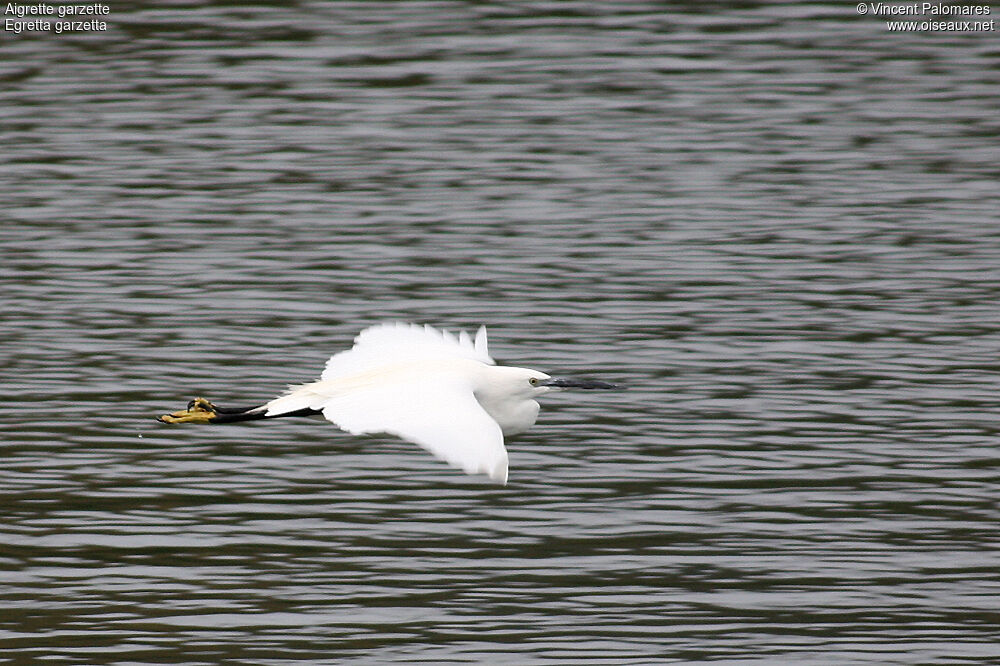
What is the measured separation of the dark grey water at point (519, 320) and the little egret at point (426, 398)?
103 centimetres

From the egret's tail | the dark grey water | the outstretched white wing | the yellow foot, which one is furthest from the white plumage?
the dark grey water

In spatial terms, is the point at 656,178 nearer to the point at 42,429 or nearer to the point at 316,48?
the point at 316,48

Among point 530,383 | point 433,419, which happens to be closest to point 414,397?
point 433,419

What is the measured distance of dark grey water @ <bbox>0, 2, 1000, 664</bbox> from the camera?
10586mm

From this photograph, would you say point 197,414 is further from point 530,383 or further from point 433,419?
point 433,419

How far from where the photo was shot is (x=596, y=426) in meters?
13.2

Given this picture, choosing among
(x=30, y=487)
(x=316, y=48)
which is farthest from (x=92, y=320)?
(x=316, y=48)

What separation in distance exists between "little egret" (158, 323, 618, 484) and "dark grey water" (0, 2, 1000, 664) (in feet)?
3.37

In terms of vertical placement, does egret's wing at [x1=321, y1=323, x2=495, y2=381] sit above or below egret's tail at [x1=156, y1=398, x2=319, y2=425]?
above

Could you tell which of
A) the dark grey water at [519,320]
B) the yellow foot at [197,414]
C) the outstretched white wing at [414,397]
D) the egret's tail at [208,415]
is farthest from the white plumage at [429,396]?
the dark grey water at [519,320]

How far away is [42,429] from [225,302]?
9.67ft

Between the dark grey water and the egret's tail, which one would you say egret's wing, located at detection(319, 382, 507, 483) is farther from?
the dark grey water

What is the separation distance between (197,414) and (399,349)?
3.52 ft

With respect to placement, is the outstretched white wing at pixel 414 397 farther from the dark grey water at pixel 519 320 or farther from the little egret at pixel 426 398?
the dark grey water at pixel 519 320
